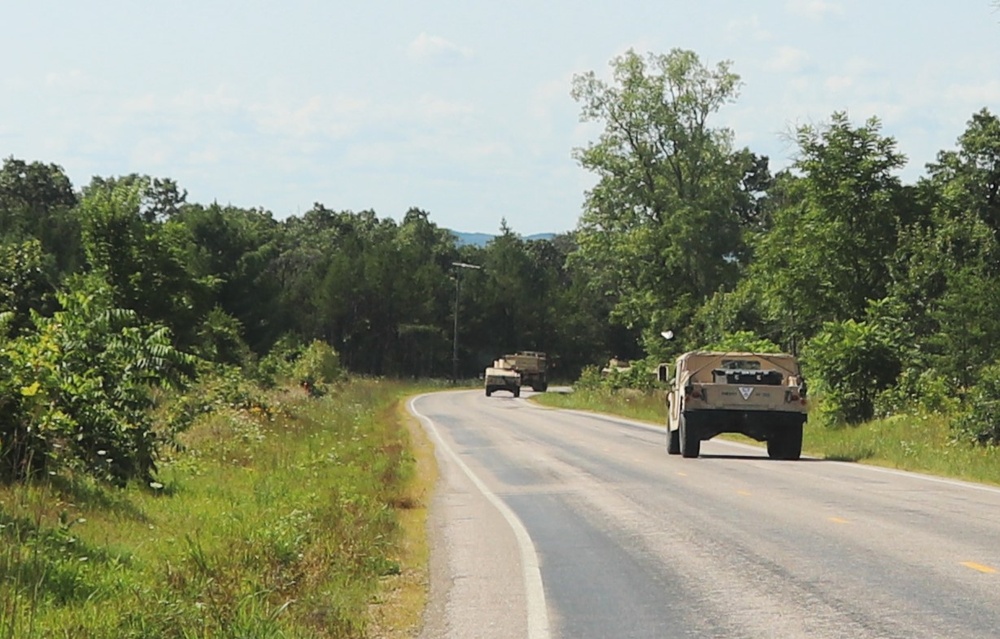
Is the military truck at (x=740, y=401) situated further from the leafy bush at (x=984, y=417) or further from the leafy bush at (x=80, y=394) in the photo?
the leafy bush at (x=80, y=394)

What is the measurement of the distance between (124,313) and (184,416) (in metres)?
8.62

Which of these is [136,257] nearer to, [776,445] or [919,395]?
[776,445]

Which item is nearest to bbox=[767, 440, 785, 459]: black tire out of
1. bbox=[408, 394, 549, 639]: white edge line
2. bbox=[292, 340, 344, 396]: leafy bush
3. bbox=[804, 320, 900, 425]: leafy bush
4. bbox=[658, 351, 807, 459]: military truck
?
bbox=[658, 351, 807, 459]: military truck

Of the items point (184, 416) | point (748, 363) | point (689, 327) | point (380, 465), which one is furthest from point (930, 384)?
point (689, 327)

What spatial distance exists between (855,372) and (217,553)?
85.4 ft

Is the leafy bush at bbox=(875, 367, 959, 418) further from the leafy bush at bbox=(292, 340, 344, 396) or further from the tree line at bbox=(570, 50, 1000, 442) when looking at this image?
A: the leafy bush at bbox=(292, 340, 344, 396)

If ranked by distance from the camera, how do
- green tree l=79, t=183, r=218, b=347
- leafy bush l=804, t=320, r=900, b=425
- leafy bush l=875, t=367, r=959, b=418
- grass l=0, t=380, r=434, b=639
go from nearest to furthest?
grass l=0, t=380, r=434, b=639 < leafy bush l=875, t=367, r=959, b=418 < leafy bush l=804, t=320, r=900, b=425 < green tree l=79, t=183, r=218, b=347

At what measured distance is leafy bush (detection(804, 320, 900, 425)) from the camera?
35.2 meters

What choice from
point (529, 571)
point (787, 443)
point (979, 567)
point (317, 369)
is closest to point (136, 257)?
point (787, 443)

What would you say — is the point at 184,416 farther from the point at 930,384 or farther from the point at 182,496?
the point at 930,384

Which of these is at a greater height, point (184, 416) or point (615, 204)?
point (615, 204)

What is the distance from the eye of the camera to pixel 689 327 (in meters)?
69.4

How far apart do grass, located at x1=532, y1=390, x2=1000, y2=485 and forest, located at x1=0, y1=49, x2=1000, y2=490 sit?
0.77 meters

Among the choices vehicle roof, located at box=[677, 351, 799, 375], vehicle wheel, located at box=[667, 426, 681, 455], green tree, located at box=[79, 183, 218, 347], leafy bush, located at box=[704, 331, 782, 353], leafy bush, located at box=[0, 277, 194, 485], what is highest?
green tree, located at box=[79, 183, 218, 347]
